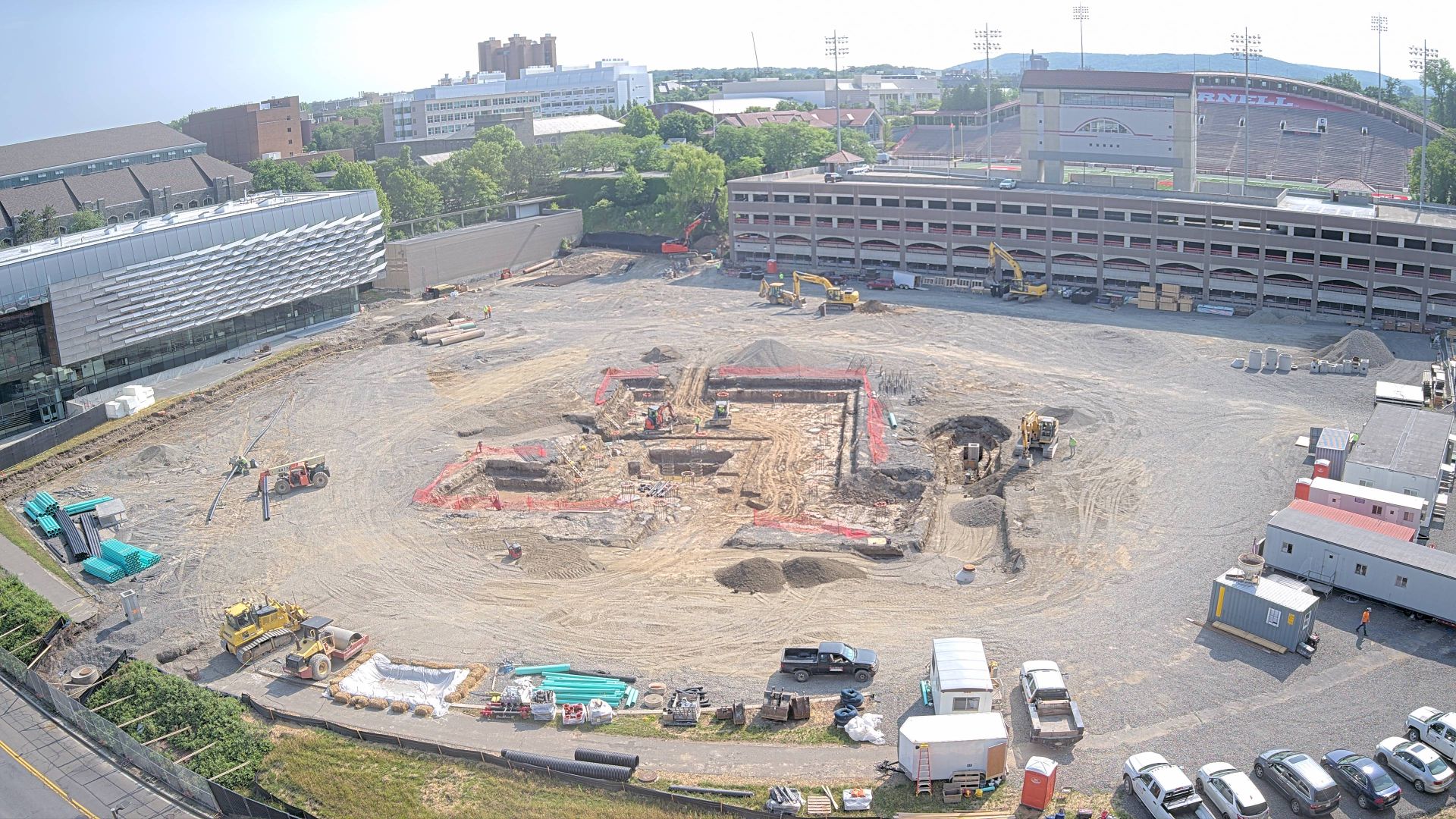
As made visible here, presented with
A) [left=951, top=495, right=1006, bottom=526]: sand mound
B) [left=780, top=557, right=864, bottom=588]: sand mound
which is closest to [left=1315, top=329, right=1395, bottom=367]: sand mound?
[left=951, top=495, right=1006, bottom=526]: sand mound

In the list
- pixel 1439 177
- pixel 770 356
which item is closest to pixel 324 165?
pixel 770 356

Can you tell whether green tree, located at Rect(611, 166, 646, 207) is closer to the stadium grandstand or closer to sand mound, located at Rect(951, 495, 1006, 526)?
the stadium grandstand

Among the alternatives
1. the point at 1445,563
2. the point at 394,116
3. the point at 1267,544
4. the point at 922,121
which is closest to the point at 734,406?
the point at 1267,544

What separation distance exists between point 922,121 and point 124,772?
147 metres

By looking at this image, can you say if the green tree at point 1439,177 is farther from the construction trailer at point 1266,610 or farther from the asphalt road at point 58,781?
the asphalt road at point 58,781

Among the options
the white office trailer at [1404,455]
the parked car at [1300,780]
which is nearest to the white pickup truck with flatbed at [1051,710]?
the parked car at [1300,780]

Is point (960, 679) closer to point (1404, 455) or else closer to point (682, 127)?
point (1404, 455)

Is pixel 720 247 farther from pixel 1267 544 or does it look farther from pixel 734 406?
pixel 1267 544

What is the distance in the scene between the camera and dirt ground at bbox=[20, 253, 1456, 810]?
30953mm

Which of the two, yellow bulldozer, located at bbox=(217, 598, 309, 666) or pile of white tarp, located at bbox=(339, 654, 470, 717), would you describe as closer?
pile of white tarp, located at bbox=(339, 654, 470, 717)

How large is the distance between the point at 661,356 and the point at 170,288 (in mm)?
27099

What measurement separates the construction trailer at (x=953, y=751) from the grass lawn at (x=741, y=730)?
2203 mm

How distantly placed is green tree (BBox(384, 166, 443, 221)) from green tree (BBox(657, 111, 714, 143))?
44.1 metres

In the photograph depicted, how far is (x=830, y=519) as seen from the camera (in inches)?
1730
